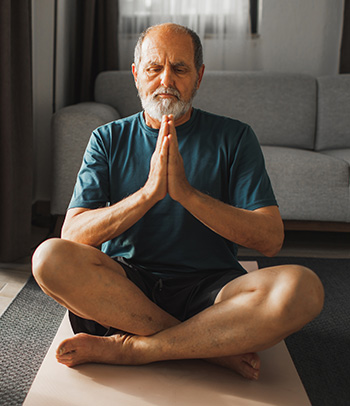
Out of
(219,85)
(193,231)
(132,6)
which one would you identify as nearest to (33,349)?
(193,231)

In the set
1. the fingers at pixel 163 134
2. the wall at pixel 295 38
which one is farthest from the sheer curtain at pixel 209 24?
the fingers at pixel 163 134

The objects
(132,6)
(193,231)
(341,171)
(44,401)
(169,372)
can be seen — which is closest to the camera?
(44,401)

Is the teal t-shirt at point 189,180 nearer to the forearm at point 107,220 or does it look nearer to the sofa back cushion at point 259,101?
the forearm at point 107,220

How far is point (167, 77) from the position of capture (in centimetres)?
156

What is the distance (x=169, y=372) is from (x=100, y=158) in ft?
2.13

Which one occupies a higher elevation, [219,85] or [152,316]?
[219,85]

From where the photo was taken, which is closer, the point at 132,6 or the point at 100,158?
the point at 100,158

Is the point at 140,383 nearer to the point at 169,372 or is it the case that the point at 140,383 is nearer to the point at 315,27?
the point at 169,372

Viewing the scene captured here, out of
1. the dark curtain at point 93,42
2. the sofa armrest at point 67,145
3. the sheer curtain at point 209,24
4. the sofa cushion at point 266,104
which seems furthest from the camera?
the sheer curtain at point 209,24

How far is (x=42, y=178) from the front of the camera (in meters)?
3.34

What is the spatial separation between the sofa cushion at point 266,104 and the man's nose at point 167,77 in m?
1.69

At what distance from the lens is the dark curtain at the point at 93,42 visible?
3.42m

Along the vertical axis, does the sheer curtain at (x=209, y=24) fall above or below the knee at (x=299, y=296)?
above

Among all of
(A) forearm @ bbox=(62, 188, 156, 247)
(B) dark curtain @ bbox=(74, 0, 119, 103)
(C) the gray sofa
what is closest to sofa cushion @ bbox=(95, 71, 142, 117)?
(C) the gray sofa
